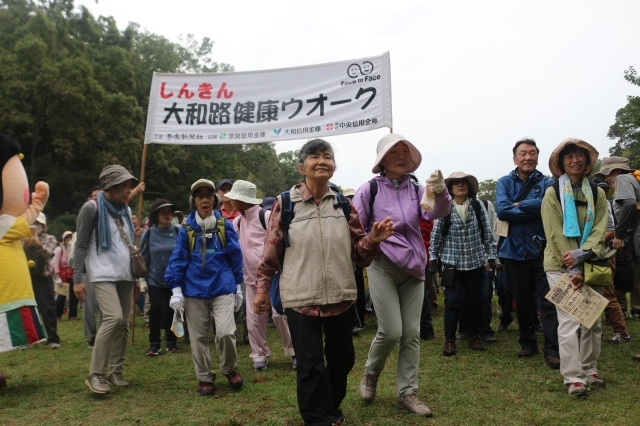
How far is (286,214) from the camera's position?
11.8 feet

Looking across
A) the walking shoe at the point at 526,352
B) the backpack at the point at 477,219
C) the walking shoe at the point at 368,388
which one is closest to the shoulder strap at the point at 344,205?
the walking shoe at the point at 368,388

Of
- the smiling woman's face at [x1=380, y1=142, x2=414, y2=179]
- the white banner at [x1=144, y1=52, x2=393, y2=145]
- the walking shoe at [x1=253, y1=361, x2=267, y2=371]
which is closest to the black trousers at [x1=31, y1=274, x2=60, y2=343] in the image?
the white banner at [x1=144, y1=52, x2=393, y2=145]

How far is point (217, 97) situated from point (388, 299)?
5.35 metres

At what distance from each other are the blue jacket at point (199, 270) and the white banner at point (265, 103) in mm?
3141

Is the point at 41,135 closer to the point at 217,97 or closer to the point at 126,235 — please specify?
the point at 217,97

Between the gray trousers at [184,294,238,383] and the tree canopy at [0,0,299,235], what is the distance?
22.9 metres

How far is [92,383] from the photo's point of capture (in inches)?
190

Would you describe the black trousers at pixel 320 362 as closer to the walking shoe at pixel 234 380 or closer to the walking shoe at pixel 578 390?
the walking shoe at pixel 234 380

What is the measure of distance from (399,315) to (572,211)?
5.81ft

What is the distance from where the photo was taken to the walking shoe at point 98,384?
15.7ft

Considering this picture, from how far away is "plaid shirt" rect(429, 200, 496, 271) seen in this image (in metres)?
6.00

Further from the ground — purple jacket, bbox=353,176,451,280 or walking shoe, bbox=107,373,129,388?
purple jacket, bbox=353,176,451,280

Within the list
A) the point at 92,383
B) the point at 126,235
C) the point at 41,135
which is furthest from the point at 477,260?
the point at 41,135

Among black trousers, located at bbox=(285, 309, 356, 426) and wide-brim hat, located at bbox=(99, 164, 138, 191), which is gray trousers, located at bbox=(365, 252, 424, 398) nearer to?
black trousers, located at bbox=(285, 309, 356, 426)
